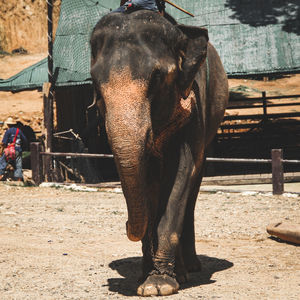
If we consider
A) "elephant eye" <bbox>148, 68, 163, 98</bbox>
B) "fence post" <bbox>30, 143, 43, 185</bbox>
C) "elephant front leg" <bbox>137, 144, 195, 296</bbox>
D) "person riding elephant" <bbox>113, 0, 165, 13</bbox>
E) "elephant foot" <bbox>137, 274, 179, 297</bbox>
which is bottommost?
"fence post" <bbox>30, 143, 43, 185</bbox>

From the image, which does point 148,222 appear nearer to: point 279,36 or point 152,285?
point 152,285

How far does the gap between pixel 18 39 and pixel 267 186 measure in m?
30.9

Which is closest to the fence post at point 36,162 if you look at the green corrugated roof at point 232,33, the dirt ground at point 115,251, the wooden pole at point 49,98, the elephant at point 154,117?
the wooden pole at point 49,98

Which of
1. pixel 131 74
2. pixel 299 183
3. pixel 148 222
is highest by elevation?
pixel 131 74

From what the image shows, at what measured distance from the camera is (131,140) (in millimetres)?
4914

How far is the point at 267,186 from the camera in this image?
15.3 meters

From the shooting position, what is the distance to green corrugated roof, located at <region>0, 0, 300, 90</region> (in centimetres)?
1596

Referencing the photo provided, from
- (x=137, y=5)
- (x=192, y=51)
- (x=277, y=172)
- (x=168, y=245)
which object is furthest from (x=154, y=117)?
(x=277, y=172)

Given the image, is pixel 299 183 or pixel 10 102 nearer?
pixel 299 183

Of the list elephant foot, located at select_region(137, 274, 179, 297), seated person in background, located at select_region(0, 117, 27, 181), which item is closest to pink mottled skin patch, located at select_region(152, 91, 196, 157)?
elephant foot, located at select_region(137, 274, 179, 297)

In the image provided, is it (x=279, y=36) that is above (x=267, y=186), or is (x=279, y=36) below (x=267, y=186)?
above

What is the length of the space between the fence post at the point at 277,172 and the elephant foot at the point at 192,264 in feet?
21.5

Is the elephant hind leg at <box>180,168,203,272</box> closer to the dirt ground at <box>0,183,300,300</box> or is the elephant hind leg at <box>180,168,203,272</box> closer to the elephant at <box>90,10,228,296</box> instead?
the dirt ground at <box>0,183,300,300</box>

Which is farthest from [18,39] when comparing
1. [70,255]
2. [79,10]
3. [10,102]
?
[70,255]
